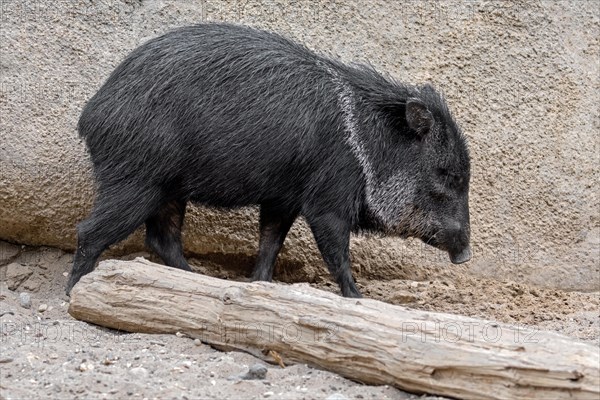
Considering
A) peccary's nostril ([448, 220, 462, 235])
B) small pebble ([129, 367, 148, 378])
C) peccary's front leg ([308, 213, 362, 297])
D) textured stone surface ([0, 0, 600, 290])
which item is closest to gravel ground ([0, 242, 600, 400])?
small pebble ([129, 367, 148, 378])

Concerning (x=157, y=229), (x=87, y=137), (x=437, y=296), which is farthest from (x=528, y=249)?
(x=87, y=137)

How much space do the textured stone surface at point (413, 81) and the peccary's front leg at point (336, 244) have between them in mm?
828

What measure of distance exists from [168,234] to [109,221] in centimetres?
53

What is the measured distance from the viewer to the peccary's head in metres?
5.40

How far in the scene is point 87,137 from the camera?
531cm

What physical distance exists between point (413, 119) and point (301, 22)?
1.25m

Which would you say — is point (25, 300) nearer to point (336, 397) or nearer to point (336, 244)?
point (336, 244)

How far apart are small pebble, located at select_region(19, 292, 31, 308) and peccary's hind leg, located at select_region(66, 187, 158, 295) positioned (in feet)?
1.31

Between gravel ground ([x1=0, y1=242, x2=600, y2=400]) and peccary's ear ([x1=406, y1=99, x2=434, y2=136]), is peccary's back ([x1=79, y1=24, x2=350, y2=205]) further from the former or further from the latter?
gravel ground ([x1=0, y1=242, x2=600, y2=400])

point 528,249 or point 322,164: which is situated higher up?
point 322,164

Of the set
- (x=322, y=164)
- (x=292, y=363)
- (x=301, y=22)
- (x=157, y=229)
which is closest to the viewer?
(x=292, y=363)

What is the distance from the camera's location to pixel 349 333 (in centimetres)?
397

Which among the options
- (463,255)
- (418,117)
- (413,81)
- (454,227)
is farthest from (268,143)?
(413,81)

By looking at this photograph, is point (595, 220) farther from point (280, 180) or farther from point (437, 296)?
point (280, 180)
